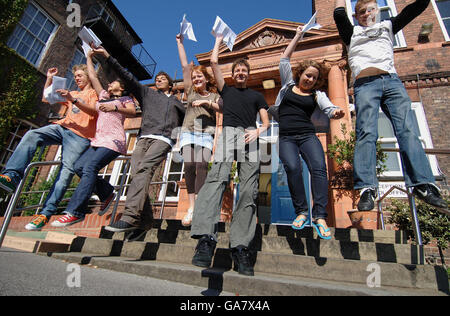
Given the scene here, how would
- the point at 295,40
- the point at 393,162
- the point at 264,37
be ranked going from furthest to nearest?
the point at 264,37 → the point at 393,162 → the point at 295,40

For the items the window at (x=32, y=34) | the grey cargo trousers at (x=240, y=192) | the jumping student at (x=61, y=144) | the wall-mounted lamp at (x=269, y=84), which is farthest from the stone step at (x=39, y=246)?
the window at (x=32, y=34)

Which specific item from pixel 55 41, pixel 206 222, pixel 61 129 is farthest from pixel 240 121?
pixel 55 41

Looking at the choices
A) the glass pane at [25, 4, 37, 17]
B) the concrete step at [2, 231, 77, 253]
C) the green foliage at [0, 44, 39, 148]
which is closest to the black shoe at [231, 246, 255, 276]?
the concrete step at [2, 231, 77, 253]

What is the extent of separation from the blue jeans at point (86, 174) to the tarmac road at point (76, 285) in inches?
26.1

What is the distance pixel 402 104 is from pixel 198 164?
6.58 ft

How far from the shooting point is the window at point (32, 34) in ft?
32.3

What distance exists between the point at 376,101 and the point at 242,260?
1.70m

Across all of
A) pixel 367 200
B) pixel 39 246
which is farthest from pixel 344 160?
pixel 39 246

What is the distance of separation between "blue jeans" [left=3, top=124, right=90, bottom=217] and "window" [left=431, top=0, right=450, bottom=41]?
34.4 ft

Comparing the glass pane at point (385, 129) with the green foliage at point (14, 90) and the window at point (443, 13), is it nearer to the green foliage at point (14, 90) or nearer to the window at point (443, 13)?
the window at point (443, 13)

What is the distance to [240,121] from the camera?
87.8 inches

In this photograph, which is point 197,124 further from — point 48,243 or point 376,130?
point 48,243

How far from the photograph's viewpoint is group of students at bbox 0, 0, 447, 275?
183cm

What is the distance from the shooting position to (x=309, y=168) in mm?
2312
